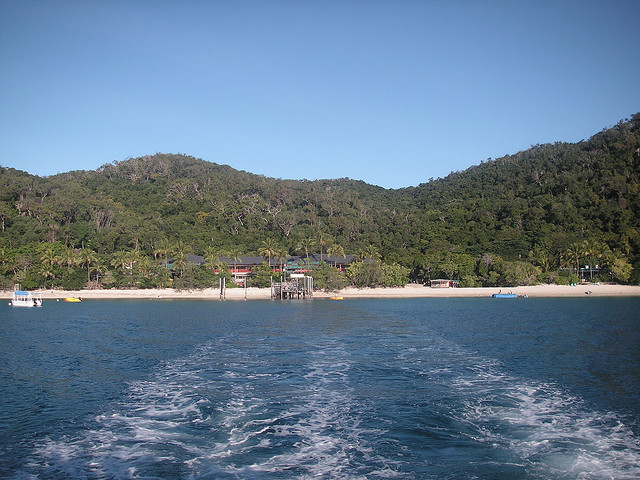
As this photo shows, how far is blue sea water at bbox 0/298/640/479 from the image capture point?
435 inches

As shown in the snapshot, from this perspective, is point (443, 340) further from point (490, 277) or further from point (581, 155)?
point (581, 155)

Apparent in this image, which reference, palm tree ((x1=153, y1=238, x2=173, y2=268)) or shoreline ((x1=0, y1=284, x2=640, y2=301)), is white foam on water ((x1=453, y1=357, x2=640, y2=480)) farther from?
palm tree ((x1=153, y1=238, x2=173, y2=268))

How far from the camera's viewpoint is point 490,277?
259 feet

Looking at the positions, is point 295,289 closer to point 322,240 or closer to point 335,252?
point 335,252

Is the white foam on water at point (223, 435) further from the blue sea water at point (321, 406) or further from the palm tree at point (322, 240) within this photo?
the palm tree at point (322, 240)

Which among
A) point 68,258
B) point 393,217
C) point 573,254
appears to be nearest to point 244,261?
point 68,258

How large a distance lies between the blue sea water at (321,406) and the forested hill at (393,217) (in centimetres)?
5398

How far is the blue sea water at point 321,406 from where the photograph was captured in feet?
36.2

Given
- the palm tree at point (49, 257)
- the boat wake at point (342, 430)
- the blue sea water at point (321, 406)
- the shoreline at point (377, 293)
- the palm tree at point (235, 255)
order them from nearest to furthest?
the boat wake at point (342, 430)
the blue sea water at point (321, 406)
the shoreline at point (377, 293)
the palm tree at point (49, 257)
the palm tree at point (235, 255)

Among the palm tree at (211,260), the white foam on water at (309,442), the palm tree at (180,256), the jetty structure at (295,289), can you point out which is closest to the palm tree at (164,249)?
the palm tree at (180,256)

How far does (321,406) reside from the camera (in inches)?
605

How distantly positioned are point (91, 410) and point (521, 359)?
729 inches

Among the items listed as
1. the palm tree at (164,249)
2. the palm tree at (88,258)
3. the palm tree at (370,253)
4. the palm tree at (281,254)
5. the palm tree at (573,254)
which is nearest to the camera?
Result: the palm tree at (88,258)

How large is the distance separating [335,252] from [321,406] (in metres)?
73.5
